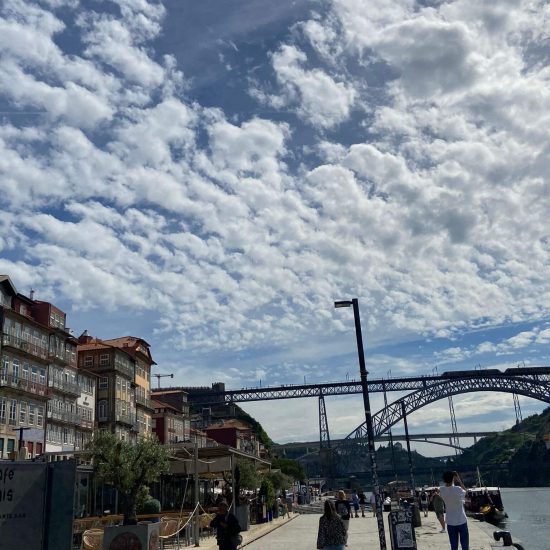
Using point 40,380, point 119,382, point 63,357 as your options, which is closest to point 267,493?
point 40,380

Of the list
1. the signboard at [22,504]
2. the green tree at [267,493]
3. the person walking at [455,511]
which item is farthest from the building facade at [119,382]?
the signboard at [22,504]

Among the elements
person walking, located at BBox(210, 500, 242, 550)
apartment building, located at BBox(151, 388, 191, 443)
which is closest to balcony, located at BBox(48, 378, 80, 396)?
apartment building, located at BBox(151, 388, 191, 443)

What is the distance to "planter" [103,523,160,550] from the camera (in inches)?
537

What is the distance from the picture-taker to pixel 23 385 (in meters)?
43.9

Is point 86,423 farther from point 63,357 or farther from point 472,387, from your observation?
point 472,387

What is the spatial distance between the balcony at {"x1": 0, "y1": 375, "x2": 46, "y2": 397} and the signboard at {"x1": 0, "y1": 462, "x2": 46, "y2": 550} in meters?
38.5

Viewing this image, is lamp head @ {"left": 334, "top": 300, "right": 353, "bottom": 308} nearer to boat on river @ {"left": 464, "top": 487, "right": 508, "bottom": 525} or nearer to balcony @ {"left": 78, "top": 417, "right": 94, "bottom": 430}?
boat on river @ {"left": 464, "top": 487, "right": 508, "bottom": 525}

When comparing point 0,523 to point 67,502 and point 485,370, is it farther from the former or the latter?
point 485,370

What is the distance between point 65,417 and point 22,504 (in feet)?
156

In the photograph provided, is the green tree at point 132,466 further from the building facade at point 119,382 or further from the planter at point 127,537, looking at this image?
the building facade at point 119,382

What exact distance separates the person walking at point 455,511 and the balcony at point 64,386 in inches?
1652

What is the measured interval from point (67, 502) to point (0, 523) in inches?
25.3

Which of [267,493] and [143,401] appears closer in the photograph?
[267,493]

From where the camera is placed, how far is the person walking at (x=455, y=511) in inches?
462
